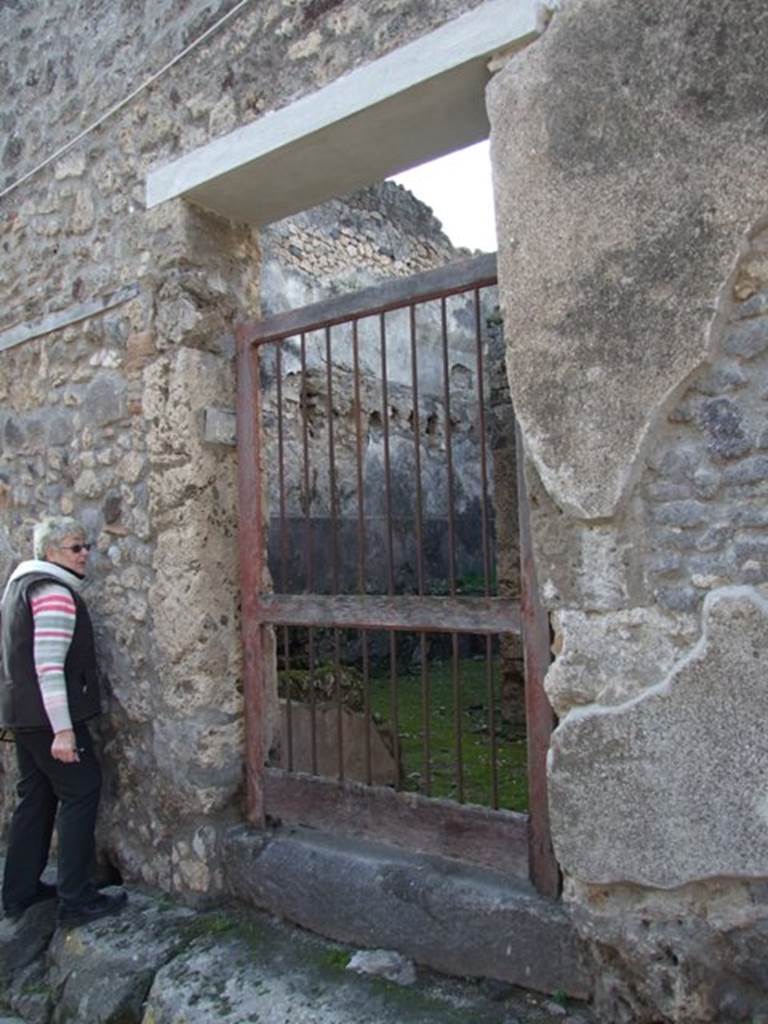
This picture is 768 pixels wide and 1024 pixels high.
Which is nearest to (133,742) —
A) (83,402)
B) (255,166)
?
(83,402)

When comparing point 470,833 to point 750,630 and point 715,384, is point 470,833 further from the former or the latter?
point 715,384

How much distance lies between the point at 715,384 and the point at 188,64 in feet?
7.64

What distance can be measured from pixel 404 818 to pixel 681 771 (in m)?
1.07

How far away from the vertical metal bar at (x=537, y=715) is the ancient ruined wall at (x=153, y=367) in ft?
4.00

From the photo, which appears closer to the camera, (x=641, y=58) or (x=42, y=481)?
(x=641, y=58)

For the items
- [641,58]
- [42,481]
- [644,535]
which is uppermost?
[641,58]

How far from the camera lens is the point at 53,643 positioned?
3.27 meters

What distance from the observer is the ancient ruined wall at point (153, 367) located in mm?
3314

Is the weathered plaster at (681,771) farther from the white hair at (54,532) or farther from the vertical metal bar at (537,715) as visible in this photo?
the white hair at (54,532)

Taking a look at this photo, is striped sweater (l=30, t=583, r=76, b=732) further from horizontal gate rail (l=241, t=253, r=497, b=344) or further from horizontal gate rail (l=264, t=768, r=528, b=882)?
horizontal gate rail (l=241, t=253, r=497, b=344)

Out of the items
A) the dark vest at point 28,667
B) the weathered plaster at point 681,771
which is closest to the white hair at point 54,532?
the dark vest at point 28,667

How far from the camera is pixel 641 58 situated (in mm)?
2240

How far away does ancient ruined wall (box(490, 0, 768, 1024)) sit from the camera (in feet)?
6.93

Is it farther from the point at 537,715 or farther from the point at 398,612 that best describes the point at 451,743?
the point at 537,715
